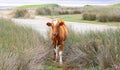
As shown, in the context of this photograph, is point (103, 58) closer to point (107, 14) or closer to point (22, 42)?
point (22, 42)

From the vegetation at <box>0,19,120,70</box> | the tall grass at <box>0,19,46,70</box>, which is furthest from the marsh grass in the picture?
the tall grass at <box>0,19,46,70</box>

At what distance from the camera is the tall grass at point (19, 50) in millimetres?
8155

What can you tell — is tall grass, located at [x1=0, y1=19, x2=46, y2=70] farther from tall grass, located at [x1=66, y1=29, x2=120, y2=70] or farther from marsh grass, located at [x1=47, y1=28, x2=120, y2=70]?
tall grass, located at [x1=66, y1=29, x2=120, y2=70]

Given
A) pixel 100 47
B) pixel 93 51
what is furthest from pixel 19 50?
pixel 93 51

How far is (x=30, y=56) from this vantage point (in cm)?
897

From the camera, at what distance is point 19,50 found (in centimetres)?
917

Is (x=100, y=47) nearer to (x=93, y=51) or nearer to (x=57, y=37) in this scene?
(x=93, y=51)

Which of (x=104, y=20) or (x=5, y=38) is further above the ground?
(x=5, y=38)

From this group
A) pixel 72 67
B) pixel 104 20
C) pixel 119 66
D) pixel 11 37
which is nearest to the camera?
pixel 119 66

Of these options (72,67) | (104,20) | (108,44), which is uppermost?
(108,44)

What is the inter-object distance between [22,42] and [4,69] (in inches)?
120

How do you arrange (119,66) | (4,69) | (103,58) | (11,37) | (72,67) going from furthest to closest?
(11,37)
(72,67)
(103,58)
(119,66)
(4,69)

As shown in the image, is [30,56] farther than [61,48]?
No

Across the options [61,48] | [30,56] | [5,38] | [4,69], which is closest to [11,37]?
[5,38]
